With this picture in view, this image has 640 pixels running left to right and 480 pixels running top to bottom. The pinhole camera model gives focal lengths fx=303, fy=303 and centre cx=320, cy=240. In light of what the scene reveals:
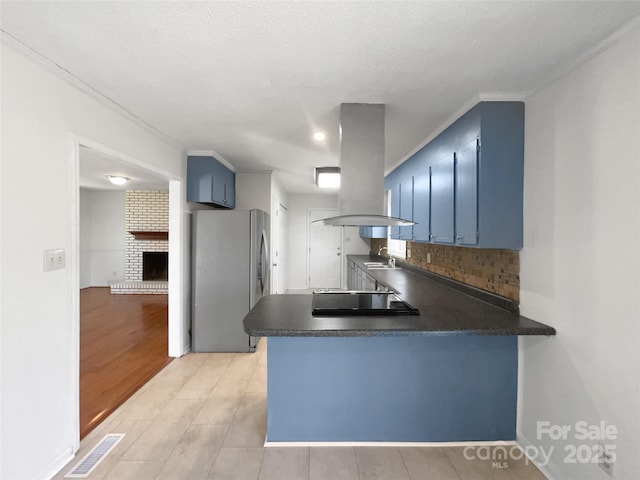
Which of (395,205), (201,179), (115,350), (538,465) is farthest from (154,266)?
(538,465)

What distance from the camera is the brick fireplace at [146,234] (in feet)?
23.0

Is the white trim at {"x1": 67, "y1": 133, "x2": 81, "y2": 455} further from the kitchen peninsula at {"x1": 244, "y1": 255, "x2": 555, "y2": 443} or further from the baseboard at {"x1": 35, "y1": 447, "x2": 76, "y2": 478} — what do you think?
the kitchen peninsula at {"x1": 244, "y1": 255, "x2": 555, "y2": 443}

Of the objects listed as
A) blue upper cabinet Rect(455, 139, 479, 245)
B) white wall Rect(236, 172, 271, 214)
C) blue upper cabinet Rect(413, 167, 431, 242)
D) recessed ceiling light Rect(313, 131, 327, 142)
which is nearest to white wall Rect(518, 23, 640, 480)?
blue upper cabinet Rect(455, 139, 479, 245)

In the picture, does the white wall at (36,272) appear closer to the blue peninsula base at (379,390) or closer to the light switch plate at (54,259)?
the light switch plate at (54,259)

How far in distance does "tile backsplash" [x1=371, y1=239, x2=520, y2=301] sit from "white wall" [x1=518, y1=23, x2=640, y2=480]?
0.11m

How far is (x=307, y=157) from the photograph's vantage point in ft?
12.5

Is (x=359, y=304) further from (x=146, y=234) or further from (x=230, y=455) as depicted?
(x=146, y=234)

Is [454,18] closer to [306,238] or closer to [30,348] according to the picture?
[30,348]

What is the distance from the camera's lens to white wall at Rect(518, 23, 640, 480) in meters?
1.38

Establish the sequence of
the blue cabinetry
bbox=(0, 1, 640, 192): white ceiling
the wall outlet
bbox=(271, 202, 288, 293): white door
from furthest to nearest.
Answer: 1. bbox=(271, 202, 288, 293): white door
2. the blue cabinetry
3. the wall outlet
4. bbox=(0, 1, 640, 192): white ceiling

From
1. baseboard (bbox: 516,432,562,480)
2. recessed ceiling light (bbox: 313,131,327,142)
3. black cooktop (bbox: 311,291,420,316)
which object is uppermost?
recessed ceiling light (bbox: 313,131,327,142)

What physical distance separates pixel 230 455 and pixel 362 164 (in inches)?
87.2

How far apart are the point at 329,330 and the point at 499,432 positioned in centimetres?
151

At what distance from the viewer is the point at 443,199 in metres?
2.57
